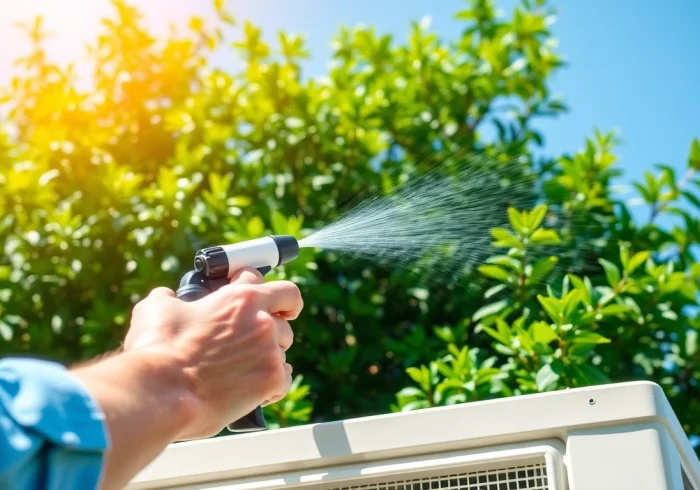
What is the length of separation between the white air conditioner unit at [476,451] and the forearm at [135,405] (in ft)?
1.42

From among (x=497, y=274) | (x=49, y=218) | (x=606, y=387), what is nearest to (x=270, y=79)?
(x=49, y=218)

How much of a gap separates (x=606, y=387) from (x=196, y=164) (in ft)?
6.69

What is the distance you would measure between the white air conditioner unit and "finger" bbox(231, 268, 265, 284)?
22cm

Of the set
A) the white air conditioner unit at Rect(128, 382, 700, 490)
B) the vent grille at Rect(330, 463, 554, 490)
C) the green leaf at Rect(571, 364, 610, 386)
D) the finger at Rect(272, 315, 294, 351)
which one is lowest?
the green leaf at Rect(571, 364, 610, 386)

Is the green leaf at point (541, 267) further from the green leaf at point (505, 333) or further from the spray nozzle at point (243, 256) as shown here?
the spray nozzle at point (243, 256)

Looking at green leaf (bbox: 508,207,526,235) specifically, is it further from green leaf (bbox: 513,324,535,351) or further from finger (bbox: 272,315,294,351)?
finger (bbox: 272,315,294,351)

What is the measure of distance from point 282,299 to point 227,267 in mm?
198

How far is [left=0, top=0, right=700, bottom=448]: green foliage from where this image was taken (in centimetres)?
233

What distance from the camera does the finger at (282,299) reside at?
1.10 m

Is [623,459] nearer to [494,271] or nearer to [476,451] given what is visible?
[476,451]

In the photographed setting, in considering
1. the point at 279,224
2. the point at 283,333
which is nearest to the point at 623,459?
the point at 283,333

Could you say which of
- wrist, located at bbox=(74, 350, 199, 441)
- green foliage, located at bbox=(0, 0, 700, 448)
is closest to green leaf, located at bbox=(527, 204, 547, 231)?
green foliage, located at bbox=(0, 0, 700, 448)

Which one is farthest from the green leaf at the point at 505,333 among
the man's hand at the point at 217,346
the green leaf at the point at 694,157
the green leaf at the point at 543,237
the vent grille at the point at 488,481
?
the green leaf at the point at 694,157

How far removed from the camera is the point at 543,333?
183cm
